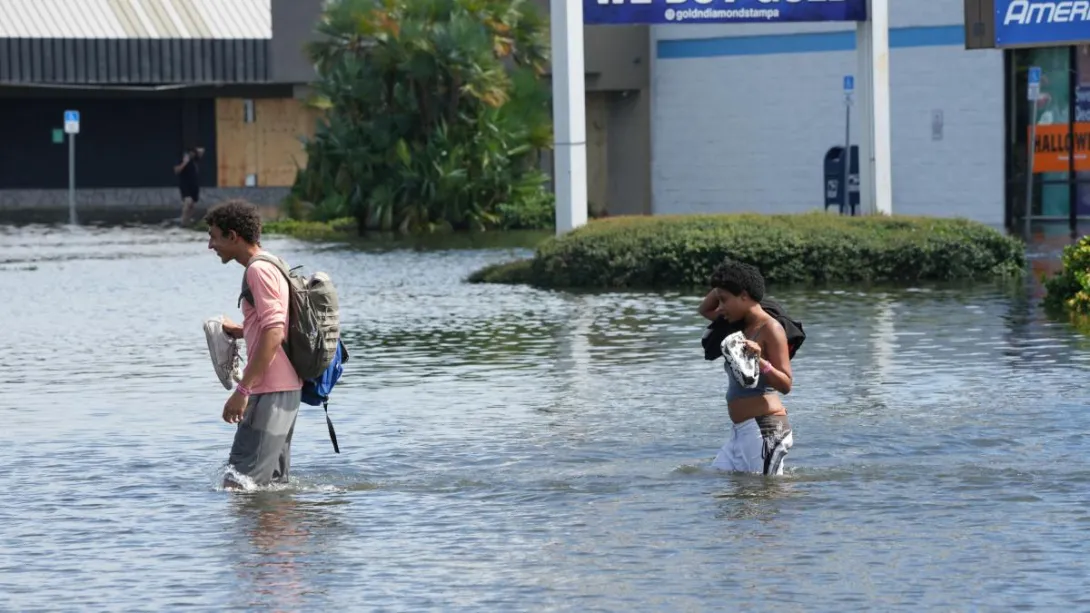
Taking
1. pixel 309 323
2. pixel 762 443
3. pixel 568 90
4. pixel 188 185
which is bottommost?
pixel 762 443

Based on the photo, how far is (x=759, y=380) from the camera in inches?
414

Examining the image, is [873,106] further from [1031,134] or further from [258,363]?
[258,363]

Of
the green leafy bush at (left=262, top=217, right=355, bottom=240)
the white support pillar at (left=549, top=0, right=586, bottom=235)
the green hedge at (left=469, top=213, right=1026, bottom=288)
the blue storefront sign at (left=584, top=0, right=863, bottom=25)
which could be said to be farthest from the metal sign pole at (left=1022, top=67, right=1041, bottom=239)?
the green leafy bush at (left=262, top=217, right=355, bottom=240)

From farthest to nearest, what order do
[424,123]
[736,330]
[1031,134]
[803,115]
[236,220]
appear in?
1. [424,123]
2. [803,115]
3. [1031,134]
4. [736,330]
5. [236,220]

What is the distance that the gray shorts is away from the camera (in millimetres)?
10312

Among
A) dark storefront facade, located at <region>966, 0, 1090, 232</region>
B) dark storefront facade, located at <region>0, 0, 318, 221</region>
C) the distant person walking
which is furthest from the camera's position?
dark storefront facade, located at <region>0, 0, 318, 221</region>

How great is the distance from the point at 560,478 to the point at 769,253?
42.5 ft

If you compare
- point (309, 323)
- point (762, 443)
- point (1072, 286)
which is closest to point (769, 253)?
point (1072, 286)

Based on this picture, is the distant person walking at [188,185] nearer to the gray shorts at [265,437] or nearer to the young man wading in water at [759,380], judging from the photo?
the gray shorts at [265,437]

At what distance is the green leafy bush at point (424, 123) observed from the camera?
127 ft

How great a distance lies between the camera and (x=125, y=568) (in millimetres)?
9039

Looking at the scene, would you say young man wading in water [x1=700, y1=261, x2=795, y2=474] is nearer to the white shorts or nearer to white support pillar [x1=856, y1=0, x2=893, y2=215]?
Result: the white shorts

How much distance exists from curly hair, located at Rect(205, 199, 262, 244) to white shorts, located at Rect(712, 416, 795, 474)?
2.56 metres

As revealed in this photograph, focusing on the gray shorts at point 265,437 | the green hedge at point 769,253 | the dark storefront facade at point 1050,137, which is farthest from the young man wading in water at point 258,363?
the dark storefront facade at point 1050,137
